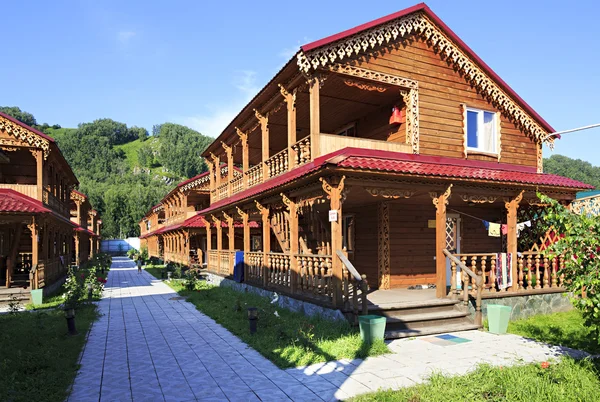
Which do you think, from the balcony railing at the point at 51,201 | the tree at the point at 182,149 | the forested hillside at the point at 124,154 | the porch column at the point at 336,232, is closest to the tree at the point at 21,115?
the forested hillside at the point at 124,154

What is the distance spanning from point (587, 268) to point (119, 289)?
791 inches

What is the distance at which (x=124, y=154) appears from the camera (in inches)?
7037

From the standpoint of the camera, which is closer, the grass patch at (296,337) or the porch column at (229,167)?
the grass patch at (296,337)

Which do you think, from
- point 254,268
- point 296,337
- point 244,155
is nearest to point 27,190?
point 244,155

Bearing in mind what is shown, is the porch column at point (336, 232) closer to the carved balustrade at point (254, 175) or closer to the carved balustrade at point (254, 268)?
the carved balustrade at point (254, 268)

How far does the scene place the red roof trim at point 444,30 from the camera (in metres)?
11.2

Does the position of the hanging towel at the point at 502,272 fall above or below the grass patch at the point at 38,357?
above

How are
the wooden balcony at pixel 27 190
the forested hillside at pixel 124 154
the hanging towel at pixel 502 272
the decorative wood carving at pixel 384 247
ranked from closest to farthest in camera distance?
the hanging towel at pixel 502 272
the decorative wood carving at pixel 384 247
the wooden balcony at pixel 27 190
the forested hillside at pixel 124 154

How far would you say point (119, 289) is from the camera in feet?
67.8

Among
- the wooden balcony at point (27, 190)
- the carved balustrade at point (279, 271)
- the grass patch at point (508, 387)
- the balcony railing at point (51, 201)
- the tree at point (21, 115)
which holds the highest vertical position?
the tree at point (21, 115)

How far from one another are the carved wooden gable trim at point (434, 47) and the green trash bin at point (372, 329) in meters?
6.66

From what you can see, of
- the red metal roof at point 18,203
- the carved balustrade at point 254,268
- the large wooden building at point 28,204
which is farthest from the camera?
the large wooden building at point 28,204

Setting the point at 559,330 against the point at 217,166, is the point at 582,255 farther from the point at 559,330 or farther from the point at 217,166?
the point at 217,166

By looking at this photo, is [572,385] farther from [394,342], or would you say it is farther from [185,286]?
[185,286]
